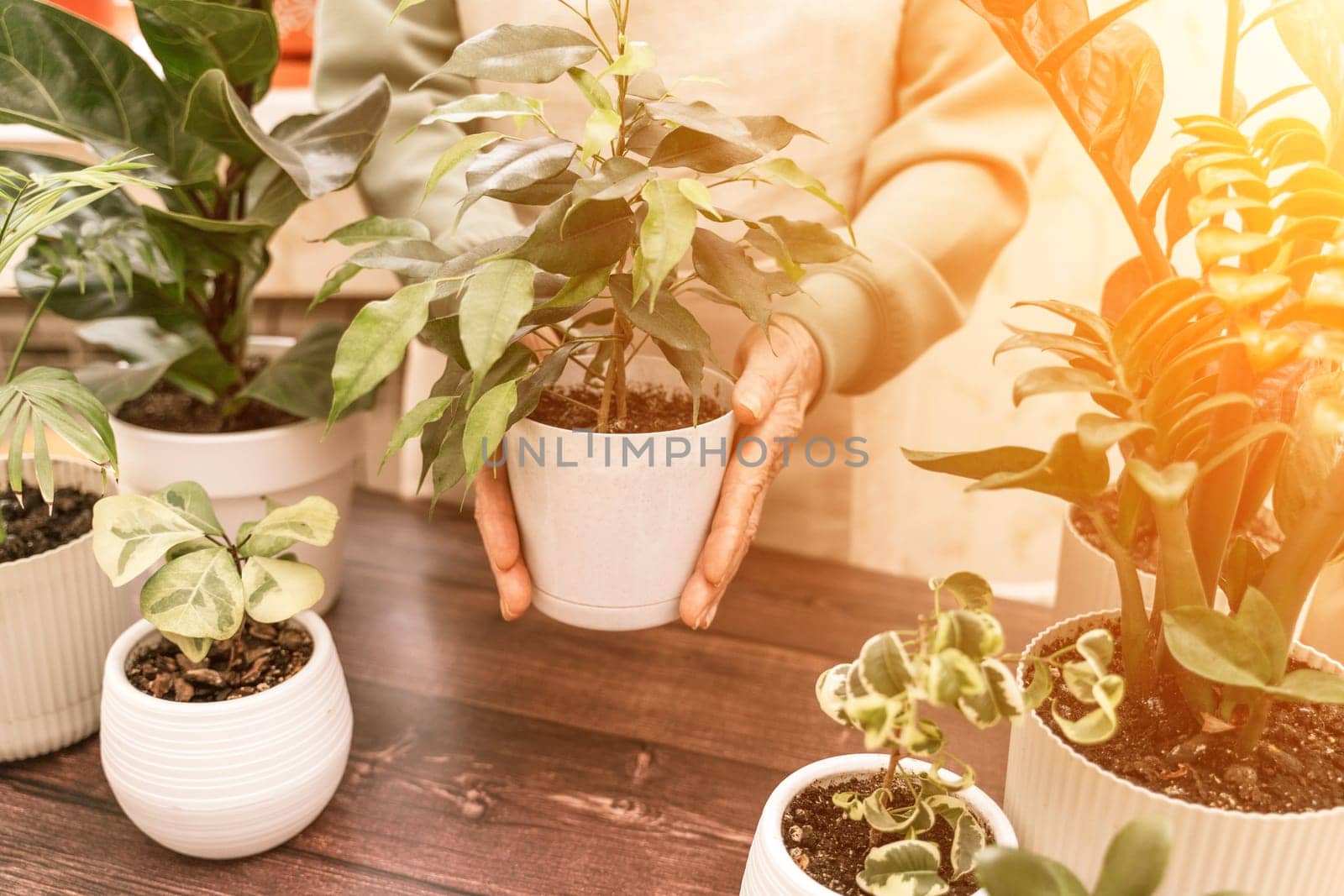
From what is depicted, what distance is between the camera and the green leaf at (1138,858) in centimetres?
42

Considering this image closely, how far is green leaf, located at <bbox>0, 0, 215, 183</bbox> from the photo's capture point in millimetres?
759

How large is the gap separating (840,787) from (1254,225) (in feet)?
1.20

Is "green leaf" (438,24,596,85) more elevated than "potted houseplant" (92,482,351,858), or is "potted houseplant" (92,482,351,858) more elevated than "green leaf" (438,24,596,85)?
"green leaf" (438,24,596,85)

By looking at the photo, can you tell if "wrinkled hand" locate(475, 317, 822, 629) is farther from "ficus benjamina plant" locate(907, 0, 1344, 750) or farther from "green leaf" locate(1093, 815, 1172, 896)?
"green leaf" locate(1093, 815, 1172, 896)

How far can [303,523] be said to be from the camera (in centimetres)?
69

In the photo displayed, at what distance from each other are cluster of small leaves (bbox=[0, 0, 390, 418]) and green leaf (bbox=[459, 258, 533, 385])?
299 mm

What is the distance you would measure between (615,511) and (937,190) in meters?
0.57

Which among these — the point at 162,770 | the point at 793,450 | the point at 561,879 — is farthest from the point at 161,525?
the point at 793,450

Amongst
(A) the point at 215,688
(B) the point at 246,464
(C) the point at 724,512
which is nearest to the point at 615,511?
(C) the point at 724,512

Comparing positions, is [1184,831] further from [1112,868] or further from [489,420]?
[489,420]

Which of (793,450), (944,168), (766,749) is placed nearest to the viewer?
(766,749)

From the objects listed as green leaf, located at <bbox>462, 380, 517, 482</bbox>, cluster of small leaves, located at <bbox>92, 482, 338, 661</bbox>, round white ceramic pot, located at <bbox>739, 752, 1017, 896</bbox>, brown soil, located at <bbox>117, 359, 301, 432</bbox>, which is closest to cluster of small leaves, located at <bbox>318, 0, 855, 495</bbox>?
green leaf, located at <bbox>462, 380, 517, 482</bbox>

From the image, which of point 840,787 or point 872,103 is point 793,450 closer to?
point 872,103

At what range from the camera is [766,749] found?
79 cm
